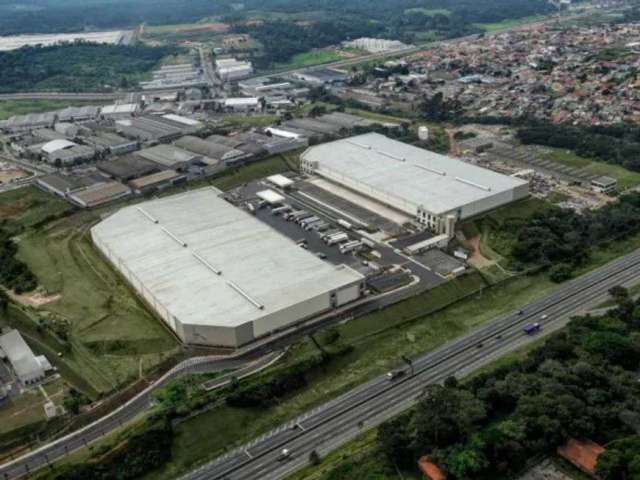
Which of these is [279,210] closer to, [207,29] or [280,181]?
[280,181]

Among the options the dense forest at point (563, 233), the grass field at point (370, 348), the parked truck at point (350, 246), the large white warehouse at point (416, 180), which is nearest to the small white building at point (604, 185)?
the dense forest at point (563, 233)

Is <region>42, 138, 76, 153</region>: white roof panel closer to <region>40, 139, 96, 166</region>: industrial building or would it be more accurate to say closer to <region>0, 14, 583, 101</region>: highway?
<region>40, 139, 96, 166</region>: industrial building

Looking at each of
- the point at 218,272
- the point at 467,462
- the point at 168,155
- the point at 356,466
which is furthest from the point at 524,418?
the point at 168,155

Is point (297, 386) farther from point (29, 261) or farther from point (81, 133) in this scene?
point (81, 133)

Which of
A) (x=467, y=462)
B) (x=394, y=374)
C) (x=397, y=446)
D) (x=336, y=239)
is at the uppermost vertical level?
(x=467, y=462)

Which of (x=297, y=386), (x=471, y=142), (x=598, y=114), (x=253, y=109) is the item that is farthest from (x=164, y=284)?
(x=598, y=114)

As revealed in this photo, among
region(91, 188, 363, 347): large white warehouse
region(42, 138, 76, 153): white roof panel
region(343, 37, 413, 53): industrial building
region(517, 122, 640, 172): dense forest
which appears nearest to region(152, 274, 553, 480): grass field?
region(91, 188, 363, 347): large white warehouse
